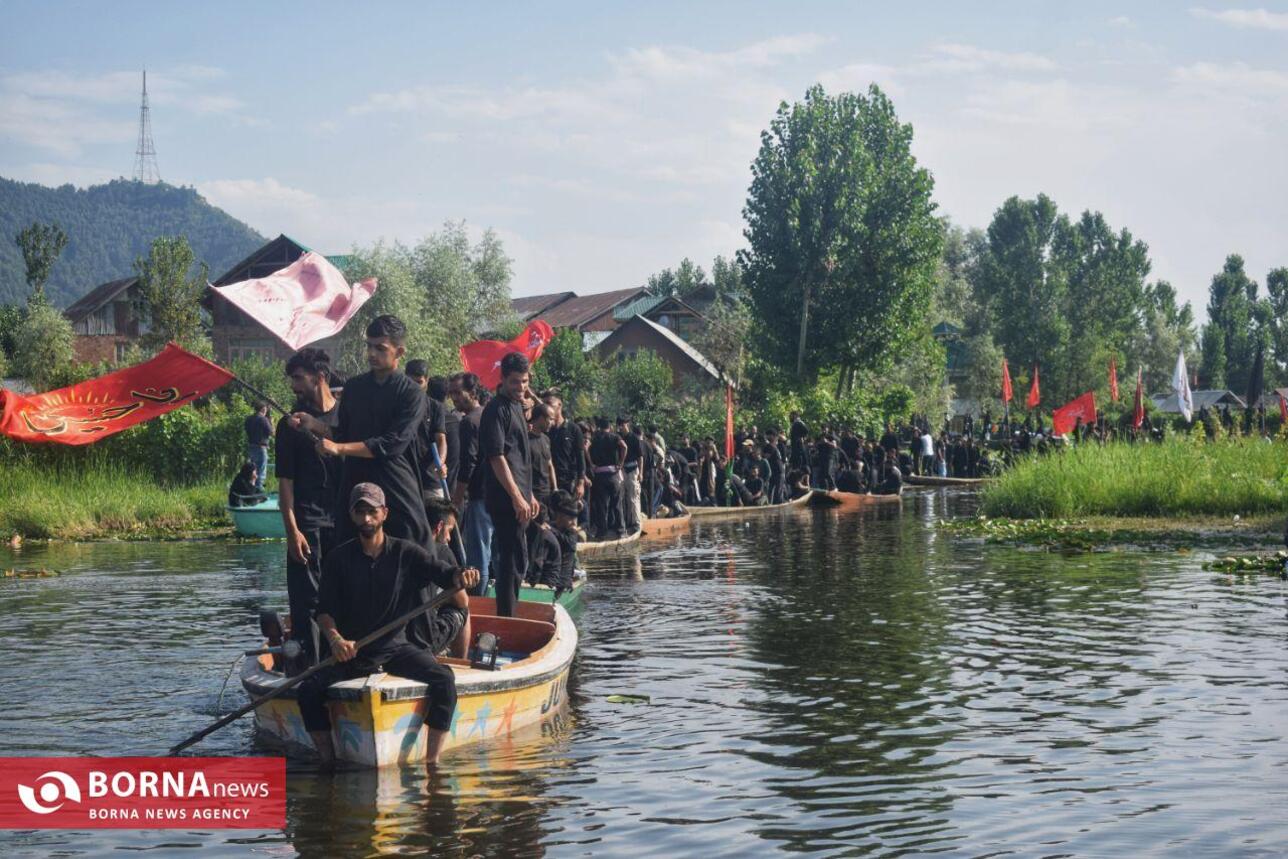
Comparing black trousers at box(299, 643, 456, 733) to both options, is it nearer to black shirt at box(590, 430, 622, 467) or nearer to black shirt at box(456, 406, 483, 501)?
black shirt at box(456, 406, 483, 501)

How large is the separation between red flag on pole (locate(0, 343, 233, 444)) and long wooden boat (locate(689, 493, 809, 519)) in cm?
1823

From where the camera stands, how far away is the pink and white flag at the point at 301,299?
14242mm

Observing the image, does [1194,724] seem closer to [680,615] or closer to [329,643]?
[329,643]

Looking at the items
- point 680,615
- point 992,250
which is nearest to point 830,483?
point 680,615

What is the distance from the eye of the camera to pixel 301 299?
51.0 feet

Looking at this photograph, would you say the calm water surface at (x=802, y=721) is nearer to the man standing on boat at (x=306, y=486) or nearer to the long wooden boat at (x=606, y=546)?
the man standing on boat at (x=306, y=486)

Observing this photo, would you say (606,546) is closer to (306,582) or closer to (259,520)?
(259,520)

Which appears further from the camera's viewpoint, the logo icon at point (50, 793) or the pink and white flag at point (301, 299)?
the pink and white flag at point (301, 299)

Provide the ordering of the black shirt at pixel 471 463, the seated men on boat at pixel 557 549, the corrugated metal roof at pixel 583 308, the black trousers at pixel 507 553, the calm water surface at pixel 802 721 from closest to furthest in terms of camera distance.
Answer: the calm water surface at pixel 802 721
the black trousers at pixel 507 553
the black shirt at pixel 471 463
the seated men on boat at pixel 557 549
the corrugated metal roof at pixel 583 308

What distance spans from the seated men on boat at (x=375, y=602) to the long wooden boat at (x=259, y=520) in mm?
16755

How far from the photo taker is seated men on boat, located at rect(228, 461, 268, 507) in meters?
25.8

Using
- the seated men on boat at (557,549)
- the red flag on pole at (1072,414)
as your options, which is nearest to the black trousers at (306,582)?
the seated men on boat at (557,549)

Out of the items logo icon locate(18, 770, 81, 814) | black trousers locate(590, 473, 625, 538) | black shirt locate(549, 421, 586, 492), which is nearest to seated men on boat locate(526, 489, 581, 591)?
black shirt locate(549, 421, 586, 492)

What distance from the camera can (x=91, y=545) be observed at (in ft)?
80.8
